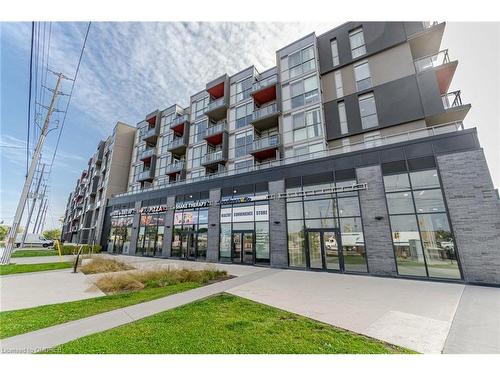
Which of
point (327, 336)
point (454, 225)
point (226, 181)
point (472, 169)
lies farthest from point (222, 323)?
point (226, 181)

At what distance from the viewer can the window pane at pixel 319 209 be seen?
13797 millimetres

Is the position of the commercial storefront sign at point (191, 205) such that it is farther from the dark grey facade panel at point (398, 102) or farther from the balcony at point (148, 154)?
the dark grey facade panel at point (398, 102)

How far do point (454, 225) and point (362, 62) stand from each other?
13695 millimetres

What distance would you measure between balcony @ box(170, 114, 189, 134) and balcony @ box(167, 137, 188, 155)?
1.44m

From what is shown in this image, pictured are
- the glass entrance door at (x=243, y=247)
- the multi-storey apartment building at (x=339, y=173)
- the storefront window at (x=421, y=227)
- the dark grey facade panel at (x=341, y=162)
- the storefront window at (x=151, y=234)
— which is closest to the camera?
the storefront window at (x=421, y=227)

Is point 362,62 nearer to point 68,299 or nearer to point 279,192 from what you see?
point 279,192

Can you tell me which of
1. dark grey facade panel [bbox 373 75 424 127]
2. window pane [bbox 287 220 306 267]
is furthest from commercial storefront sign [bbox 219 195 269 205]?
dark grey facade panel [bbox 373 75 424 127]

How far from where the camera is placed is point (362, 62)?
56.5 feet

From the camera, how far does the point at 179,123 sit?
91.8ft

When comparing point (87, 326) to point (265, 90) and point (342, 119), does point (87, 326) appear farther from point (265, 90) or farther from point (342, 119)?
point (265, 90)

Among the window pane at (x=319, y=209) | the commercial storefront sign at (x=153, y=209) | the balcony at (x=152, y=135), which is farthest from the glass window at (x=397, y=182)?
the balcony at (x=152, y=135)

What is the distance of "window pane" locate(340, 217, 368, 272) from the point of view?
40.3 ft

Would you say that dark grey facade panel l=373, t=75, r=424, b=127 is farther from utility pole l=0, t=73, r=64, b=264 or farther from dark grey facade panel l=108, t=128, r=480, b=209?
utility pole l=0, t=73, r=64, b=264

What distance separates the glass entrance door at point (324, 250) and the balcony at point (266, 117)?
11269mm
